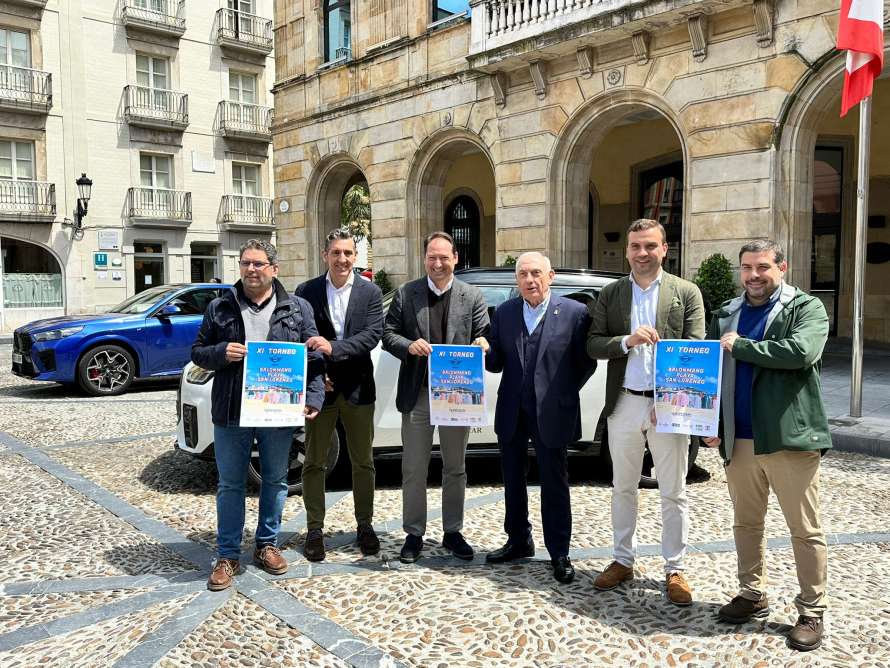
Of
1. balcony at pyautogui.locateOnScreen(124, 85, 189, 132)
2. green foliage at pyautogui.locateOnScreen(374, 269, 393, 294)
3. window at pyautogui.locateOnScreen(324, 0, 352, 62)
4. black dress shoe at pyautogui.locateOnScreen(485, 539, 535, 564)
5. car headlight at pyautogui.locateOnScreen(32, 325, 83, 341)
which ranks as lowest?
black dress shoe at pyautogui.locateOnScreen(485, 539, 535, 564)

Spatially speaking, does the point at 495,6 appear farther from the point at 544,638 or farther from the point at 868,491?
the point at 544,638

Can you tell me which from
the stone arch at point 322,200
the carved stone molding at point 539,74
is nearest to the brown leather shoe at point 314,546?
the carved stone molding at point 539,74

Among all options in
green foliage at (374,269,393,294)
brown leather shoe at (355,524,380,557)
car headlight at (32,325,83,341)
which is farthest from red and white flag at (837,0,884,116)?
car headlight at (32,325,83,341)

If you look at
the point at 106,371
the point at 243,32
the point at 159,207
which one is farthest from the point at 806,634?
the point at 243,32

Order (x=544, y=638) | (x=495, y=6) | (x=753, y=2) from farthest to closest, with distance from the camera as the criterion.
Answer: (x=495, y=6) → (x=753, y=2) → (x=544, y=638)

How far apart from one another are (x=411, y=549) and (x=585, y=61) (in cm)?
1051

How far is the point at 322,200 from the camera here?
18344 mm

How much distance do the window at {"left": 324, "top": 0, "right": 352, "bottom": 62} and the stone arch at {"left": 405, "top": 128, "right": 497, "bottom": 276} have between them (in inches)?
146

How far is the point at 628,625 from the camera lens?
3.43m

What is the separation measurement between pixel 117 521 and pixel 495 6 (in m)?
11.7

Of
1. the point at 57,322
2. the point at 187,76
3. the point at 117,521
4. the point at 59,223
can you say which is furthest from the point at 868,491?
the point at 187,76

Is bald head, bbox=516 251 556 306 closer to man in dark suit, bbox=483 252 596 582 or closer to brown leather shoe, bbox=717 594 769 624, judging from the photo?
man in dark suit, bbox=483 252 596 582

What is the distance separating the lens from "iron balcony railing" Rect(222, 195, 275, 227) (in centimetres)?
3016

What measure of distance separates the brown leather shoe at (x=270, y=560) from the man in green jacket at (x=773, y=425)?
234cm
